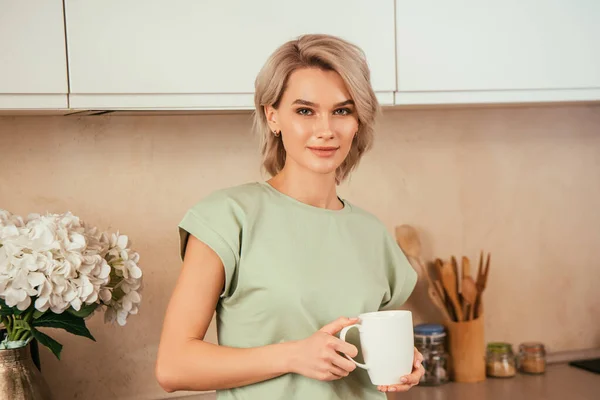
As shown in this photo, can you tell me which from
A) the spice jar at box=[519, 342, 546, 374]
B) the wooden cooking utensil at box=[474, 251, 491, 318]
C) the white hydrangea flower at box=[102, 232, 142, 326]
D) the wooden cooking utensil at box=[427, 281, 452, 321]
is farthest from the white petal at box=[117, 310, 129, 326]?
the spice jar at box=[519, 342, 546, 374]

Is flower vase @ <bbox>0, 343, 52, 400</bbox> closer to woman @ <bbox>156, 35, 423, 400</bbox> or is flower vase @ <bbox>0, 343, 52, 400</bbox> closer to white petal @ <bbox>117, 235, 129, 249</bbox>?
white petal @ <bbox>117, 235, 129, 249</bbox>

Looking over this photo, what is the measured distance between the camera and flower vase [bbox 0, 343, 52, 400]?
57.2 inches

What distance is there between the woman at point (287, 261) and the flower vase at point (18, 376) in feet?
1.34

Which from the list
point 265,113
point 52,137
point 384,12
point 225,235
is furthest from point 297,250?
point 52,137

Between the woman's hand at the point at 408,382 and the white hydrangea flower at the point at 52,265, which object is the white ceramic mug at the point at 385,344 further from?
the white hydrangea flower at the point at 52,265

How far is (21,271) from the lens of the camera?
1.41 metres

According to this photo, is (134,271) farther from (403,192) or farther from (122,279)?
(403,192)

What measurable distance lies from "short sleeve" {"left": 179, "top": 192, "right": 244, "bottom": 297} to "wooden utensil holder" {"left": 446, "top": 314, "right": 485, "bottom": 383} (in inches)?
36.7

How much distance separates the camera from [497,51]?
5.68 ft

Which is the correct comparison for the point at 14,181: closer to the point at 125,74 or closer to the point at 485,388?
the point at 125,74

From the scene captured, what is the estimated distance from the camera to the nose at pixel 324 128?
1.27 meters

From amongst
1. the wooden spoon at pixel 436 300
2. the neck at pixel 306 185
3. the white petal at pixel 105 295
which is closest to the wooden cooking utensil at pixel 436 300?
the wooden spoon at pixel 436 300

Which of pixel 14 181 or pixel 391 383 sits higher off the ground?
pixel 14 181

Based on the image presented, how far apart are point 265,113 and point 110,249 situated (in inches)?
17.6
